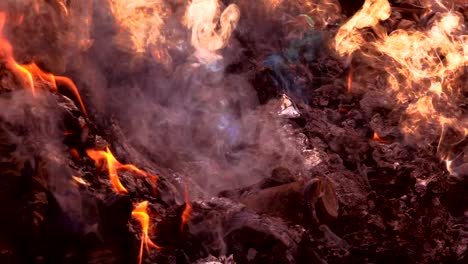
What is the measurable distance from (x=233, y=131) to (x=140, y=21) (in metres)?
1.83

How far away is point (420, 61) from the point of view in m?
6.32

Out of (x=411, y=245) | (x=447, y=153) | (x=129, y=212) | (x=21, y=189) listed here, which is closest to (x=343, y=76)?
(x=447, y=153)

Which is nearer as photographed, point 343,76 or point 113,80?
point 113,80

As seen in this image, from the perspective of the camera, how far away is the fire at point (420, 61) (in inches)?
230

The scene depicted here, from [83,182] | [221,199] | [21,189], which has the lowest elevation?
[221,199]

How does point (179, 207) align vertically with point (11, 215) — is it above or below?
below

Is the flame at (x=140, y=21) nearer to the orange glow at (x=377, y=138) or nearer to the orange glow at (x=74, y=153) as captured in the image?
the orange glow at (x=74, y=153)

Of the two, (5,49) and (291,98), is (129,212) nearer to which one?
(5,49)

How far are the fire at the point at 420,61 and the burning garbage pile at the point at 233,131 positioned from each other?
30 mm

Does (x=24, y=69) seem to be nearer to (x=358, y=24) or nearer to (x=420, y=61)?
(x=420, y=61)

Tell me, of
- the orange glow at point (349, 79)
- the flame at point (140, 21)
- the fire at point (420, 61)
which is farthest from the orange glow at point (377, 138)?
the flame at point (140, 21)

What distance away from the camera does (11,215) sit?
2.54 metres

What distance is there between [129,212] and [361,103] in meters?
4.12

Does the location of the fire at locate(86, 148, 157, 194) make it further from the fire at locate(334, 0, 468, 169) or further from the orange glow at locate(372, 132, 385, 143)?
the fire at locate(334, 0, 468, 169)
